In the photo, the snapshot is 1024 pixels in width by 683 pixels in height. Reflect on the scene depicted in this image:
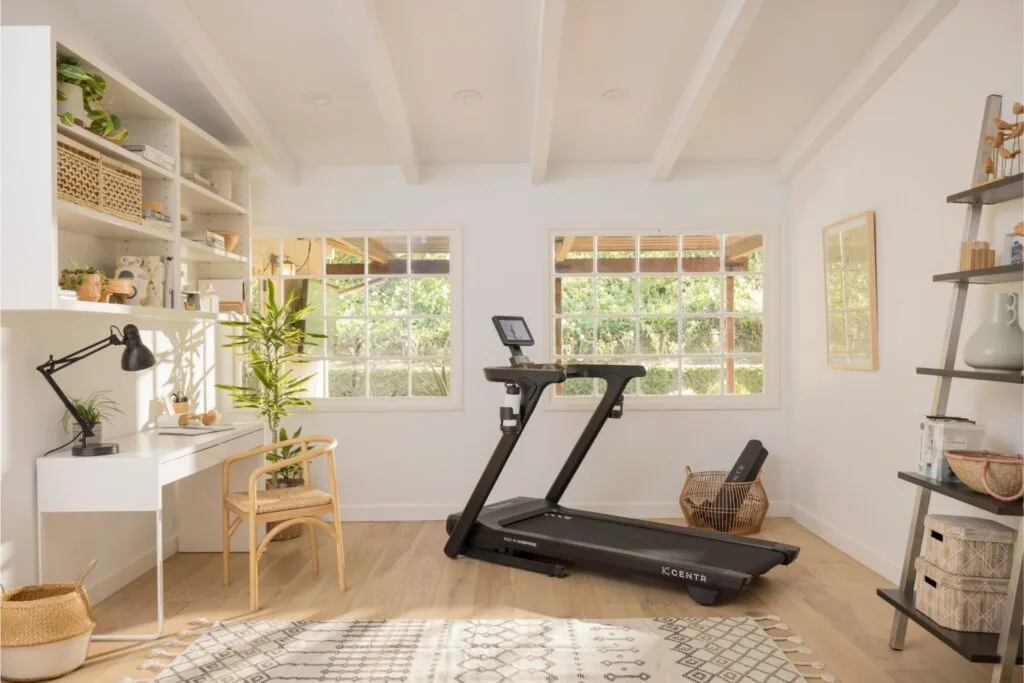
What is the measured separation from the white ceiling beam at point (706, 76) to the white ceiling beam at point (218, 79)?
2.54 meters

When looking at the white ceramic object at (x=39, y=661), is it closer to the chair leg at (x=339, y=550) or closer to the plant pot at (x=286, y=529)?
the chair leg at (x=339, y=550)

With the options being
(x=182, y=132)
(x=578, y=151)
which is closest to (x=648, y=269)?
(x=578, y=151)

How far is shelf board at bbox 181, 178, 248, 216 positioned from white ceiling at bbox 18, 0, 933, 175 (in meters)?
0.46

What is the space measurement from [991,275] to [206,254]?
415 cm

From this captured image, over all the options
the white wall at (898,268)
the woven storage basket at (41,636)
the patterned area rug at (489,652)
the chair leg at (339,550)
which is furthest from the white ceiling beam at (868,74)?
the woven storage basket at (41,636)

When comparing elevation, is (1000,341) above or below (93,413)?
above

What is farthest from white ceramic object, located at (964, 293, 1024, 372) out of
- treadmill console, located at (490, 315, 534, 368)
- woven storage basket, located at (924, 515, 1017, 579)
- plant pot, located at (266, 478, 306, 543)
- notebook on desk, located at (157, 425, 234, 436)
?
plant pot, located at (266, 478, 306, 543)

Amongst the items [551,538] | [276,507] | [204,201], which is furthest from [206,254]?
[551,538]

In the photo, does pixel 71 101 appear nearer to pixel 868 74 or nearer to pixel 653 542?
pixel 653 542

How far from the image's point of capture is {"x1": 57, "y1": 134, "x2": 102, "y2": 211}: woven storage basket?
3.05m

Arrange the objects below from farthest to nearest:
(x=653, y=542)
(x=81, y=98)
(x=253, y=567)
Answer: (x=653, y=542)
(x=253, y=567)
(x=81, y=98)

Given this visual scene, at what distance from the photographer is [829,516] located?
16.0 ft

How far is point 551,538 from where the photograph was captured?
13.6 feet

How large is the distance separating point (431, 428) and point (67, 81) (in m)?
3.18
